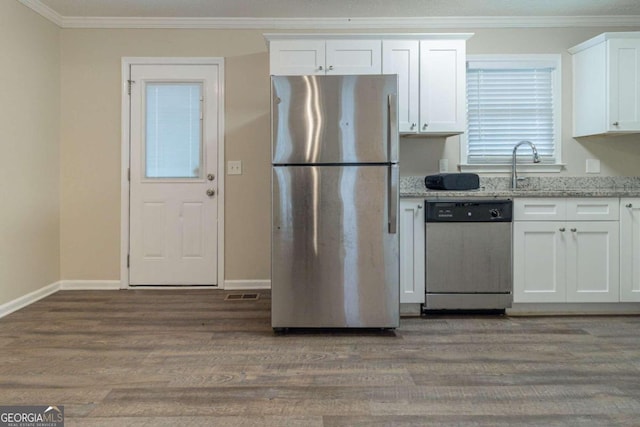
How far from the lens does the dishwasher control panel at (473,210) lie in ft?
10.9

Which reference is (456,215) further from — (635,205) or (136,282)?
(136,282)

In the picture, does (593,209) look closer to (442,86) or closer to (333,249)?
(442,86)

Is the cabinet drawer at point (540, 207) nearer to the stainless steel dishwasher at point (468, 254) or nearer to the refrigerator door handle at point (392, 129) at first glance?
the stainless steel dishwasher at point (468, 254)

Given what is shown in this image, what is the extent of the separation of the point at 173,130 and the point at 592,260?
11.0 feet

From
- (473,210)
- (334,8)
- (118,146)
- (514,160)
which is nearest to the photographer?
(473,210)

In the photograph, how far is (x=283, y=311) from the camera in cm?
296

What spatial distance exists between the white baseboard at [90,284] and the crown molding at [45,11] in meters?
2.13

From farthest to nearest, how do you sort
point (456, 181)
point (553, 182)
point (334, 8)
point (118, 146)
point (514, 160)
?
point (118, 146), point (553, 182), point (514, 160), point (334, 8), point (456, 181)

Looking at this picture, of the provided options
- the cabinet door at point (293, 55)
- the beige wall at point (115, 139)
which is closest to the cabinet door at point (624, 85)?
the cabinet door at point (293, 55)

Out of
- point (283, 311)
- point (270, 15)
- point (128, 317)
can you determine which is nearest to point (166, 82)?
point (270, 15)

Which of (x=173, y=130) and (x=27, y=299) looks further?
(x=173, y=130)

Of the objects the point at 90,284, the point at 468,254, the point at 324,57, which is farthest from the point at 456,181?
the point at 90,284

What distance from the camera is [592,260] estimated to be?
11.0 ft

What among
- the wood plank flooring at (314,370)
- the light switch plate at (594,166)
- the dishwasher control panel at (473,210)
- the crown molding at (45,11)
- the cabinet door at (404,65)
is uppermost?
the crown molding at (45,11)
